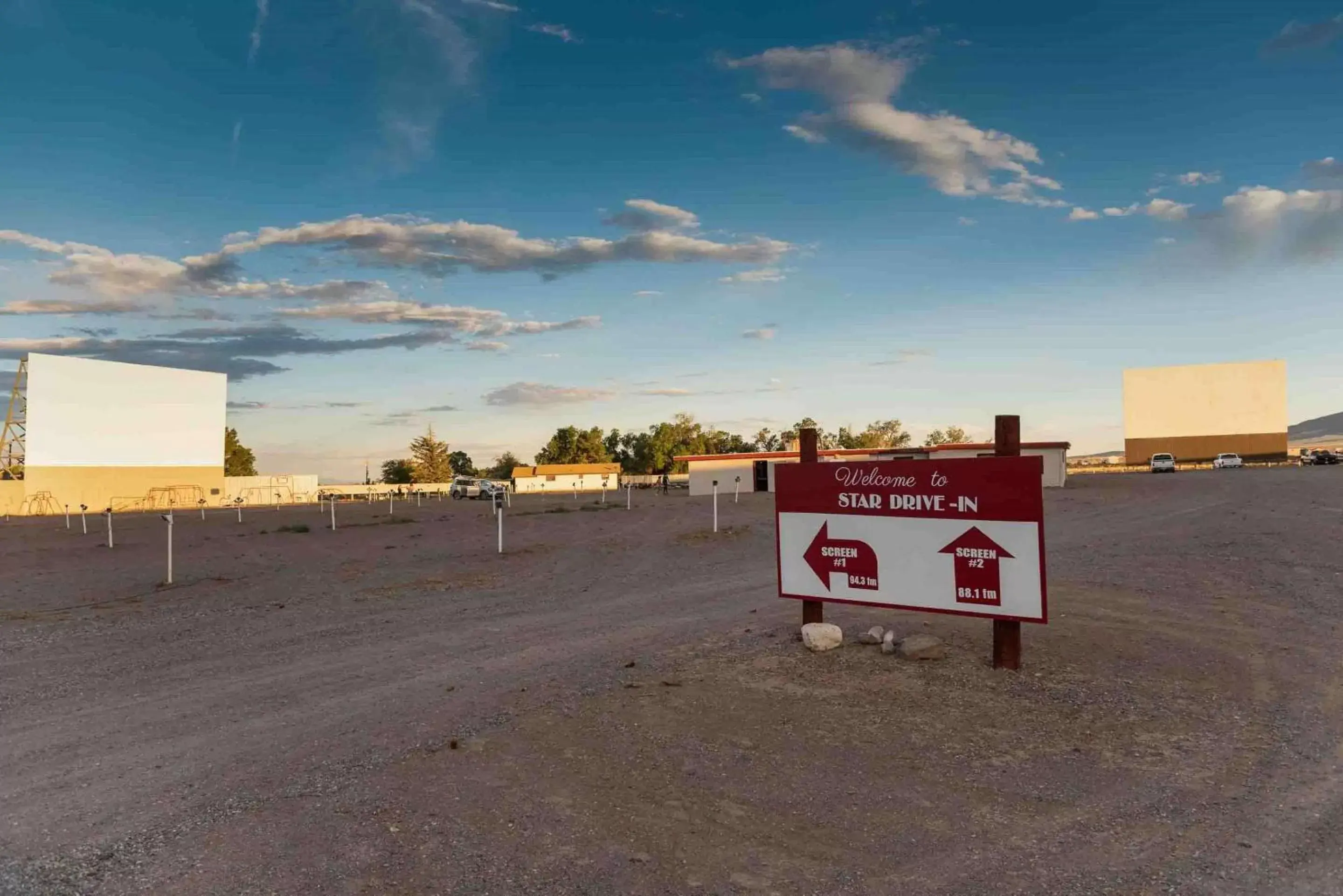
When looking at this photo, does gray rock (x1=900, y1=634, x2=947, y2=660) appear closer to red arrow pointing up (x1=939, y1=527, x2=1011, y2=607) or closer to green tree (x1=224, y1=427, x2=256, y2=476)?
red arrow pointing up (x1=939, y1=527, x2=1011, y2=607)

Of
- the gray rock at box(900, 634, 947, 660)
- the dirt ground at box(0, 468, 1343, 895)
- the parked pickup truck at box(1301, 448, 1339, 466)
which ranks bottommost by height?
the dirt ground at box(0, 468, 1343, 895)

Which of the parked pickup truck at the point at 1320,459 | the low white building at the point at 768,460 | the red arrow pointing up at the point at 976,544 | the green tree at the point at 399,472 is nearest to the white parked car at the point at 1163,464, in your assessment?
the parked pickup truck at the point at 1320,459

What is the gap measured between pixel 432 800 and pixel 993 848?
11.9ft

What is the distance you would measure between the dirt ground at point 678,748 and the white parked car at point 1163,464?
201 ft

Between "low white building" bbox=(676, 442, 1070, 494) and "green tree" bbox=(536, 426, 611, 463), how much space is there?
60.1 metres

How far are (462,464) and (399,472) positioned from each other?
41.3 ft

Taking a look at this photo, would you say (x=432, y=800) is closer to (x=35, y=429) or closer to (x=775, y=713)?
(x=775, y=713)

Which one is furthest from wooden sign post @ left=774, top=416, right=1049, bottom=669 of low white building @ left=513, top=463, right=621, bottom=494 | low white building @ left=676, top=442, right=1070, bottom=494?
low white building @ left=513, top=463, right=621, bottom=494

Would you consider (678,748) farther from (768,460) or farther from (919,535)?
(768,460)

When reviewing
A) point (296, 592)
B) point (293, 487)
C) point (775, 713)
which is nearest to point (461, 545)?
point (296, 592)

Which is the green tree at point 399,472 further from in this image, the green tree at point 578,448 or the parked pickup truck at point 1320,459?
the parked pickup truck at point 1320,459

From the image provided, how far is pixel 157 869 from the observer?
4574 millimetres

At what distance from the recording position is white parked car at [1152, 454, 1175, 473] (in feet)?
220

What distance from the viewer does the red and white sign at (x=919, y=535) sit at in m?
7.70
